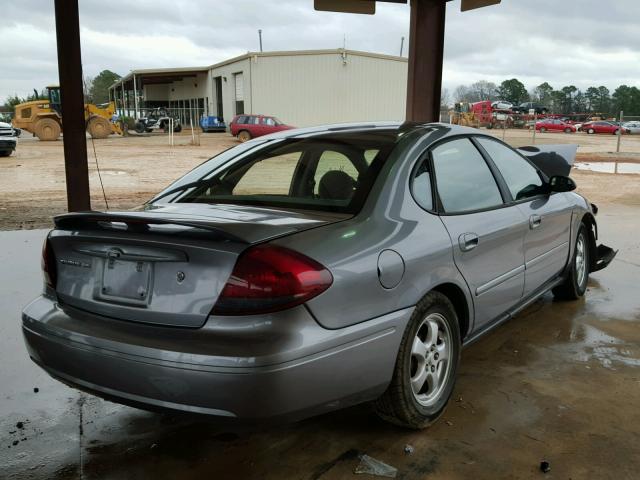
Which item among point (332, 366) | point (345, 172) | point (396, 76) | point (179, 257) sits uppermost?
point (396, 76)

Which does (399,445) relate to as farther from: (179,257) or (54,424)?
(54,424)

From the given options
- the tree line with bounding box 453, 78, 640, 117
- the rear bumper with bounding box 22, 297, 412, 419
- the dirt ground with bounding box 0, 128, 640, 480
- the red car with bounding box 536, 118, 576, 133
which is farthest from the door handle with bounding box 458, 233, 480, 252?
the tree line with bounding box 453, 78, 640, 117

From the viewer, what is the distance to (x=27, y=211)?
425 inches

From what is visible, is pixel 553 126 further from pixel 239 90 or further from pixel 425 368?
pixel 425 368

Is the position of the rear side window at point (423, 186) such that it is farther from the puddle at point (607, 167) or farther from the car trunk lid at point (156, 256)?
the puddle at point (607, 167)

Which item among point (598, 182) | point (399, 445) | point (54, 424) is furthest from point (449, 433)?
point (598, 182)

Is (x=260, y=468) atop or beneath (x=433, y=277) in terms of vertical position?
beneath

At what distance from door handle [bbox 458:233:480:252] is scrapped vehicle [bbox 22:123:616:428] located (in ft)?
0.04

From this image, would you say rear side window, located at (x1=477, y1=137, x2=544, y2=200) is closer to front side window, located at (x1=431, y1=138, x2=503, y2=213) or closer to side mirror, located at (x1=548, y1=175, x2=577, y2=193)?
side mirror, located at (x1=548, y1=175, x2=577, y2=193)

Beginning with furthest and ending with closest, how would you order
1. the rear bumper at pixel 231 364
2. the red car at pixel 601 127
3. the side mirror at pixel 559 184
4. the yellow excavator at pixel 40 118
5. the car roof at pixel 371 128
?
the red car at pixel 601 127 < the yellow excavator at pixel 40 118 < the side mirror at pixel 559 184 < the car roof at pixel 371 128 < the rear bumper at pixel 231 364

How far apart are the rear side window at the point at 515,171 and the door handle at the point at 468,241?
77 cm

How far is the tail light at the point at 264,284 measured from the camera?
219 cm

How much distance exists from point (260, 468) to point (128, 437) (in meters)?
0.73

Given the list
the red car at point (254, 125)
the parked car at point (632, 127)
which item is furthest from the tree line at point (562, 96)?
the red car at point (254, 125)
